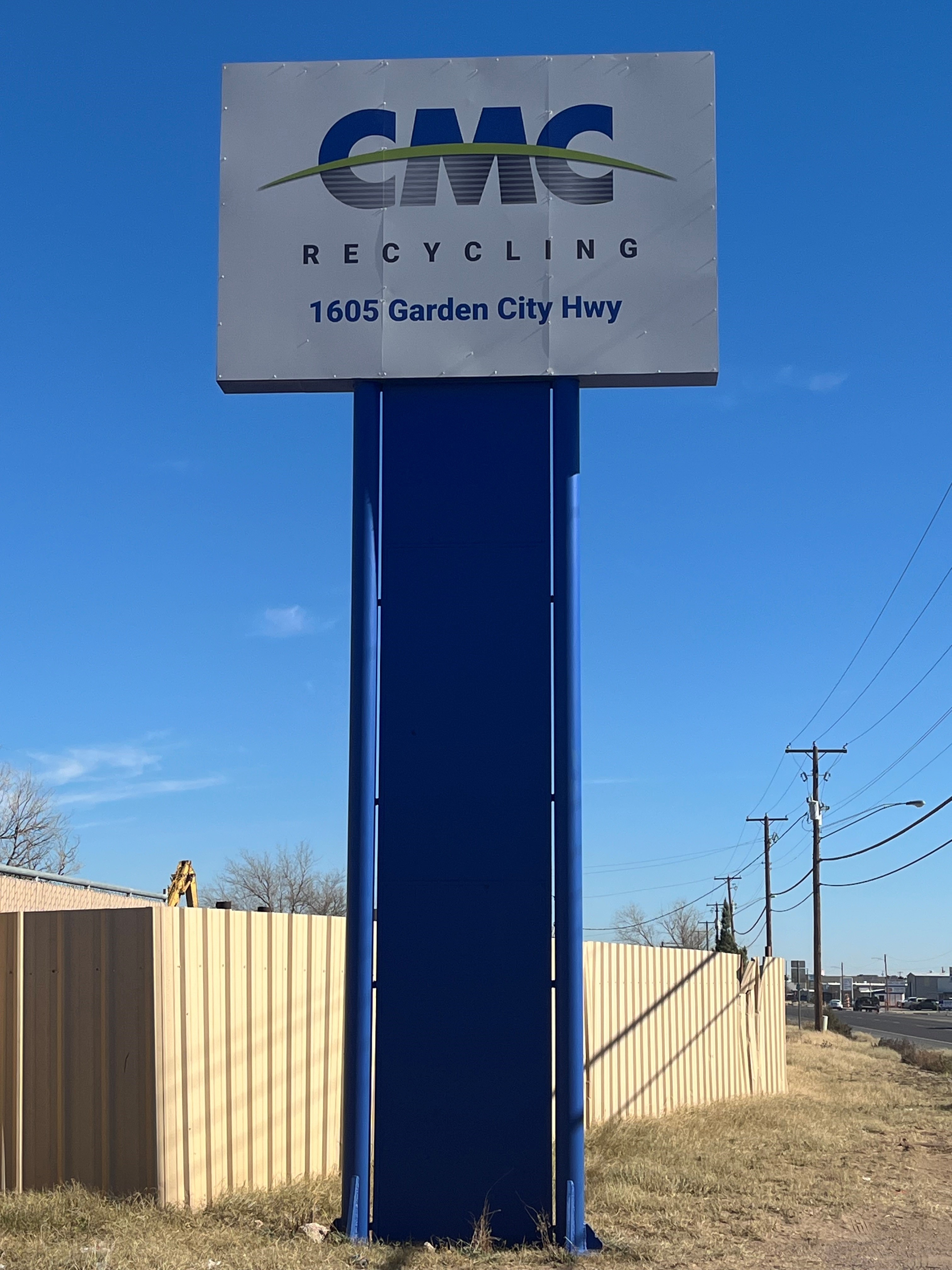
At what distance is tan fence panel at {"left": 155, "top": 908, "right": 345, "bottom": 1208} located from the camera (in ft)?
27.1

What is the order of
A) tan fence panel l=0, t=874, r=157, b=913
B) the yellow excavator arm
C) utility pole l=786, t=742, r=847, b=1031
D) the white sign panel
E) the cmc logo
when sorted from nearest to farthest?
the white sign panel < the cmc logo < tan fence panel l=0, t=874, r=157, b=913 < the yellow excavator arm < utility pole l=786, t=742, r=847, b=1031

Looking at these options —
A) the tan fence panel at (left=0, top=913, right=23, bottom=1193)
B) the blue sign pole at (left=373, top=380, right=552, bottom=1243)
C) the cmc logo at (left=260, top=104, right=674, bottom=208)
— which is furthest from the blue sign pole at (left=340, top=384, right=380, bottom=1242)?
the tan fence panel at (left=0, top=913, right=23, bottom=1193)

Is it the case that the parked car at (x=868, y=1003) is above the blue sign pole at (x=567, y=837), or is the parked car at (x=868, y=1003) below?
below

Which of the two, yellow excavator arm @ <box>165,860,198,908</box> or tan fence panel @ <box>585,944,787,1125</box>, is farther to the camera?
yellow excavator arm @ <box>165,860,198,908</box>

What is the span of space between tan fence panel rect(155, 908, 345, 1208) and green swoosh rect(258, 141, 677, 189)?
5.32m

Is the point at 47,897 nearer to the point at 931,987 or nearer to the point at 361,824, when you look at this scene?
the point at 361,824

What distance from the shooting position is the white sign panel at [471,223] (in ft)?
29.8

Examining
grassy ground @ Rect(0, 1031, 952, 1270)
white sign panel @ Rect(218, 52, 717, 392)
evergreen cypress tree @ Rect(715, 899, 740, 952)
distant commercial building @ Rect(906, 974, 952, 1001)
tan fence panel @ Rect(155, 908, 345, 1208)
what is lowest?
distant commercial building @ Rect(906, 974, 952, 1001)

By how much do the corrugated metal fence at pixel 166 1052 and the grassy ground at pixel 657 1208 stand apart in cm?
30

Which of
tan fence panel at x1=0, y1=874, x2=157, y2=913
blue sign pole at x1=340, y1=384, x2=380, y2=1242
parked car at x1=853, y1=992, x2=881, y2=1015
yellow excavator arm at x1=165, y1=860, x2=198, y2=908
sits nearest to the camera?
blue sign pole at x1=340, y1=384, x2=380, y2=1242

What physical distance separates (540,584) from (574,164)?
310 centimetres

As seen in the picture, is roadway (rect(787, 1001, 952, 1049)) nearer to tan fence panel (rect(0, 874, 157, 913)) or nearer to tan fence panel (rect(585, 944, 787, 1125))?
tan fence panel (rect(585, 944, 787, 1125))

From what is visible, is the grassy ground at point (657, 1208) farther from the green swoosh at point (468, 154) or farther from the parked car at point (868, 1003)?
the parked car at point (868, 1003)

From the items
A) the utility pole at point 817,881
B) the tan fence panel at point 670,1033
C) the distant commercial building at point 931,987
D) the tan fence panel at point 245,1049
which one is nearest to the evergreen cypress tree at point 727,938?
the utility pole at point 817,881
